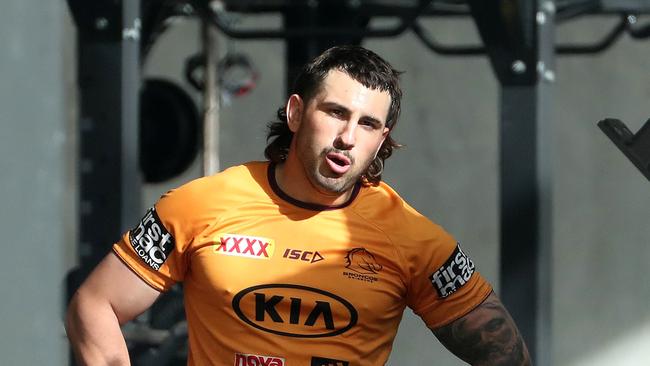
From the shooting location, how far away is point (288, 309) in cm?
306

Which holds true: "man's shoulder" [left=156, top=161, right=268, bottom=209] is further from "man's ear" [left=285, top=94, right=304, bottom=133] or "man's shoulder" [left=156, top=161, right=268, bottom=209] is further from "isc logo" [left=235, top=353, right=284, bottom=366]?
"isc logo" [left=235, top=353, right=284, bottom=366]

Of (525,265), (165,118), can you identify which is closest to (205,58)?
(165,118)

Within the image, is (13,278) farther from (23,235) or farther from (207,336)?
(207,336)

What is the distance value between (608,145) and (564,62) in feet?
2.32

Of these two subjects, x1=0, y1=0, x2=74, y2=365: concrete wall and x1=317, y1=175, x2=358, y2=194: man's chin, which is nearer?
x1=0, y1=0, x2=74, y2=365: concrete wall

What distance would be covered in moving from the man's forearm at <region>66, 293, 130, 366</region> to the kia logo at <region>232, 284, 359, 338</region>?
272 millimetres

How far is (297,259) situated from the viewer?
309 centimetres

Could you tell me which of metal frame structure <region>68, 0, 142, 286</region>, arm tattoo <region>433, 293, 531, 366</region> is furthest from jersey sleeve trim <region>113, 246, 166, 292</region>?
metal frame structure <region>68, 0, 142, 286</region>

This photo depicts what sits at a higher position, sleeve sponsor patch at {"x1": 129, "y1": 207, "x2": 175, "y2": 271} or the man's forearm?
sleeve sponsor patch at {"x1": 129, "y1": 207, "x2": 175, "y2": 271}

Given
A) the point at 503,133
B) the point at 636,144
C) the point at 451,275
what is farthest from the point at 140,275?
the point at 503,133

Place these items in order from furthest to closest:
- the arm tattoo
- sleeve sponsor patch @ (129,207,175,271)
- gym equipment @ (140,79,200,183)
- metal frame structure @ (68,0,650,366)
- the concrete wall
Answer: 1. gym equipment @ (140,79,200,183)
2. metal frame structure @ (68,0,650,366)
3. the arm tattoo
4. sleeve sponsor patch @ (129,207,175,271)
5. the concrete wall

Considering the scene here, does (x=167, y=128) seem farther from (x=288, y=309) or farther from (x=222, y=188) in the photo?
(x=288, y=309)

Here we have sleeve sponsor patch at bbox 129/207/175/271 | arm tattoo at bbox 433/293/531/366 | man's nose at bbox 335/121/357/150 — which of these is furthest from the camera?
arm tattoo at bbox 433/293/531/366

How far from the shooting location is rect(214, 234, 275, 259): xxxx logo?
122 inches
